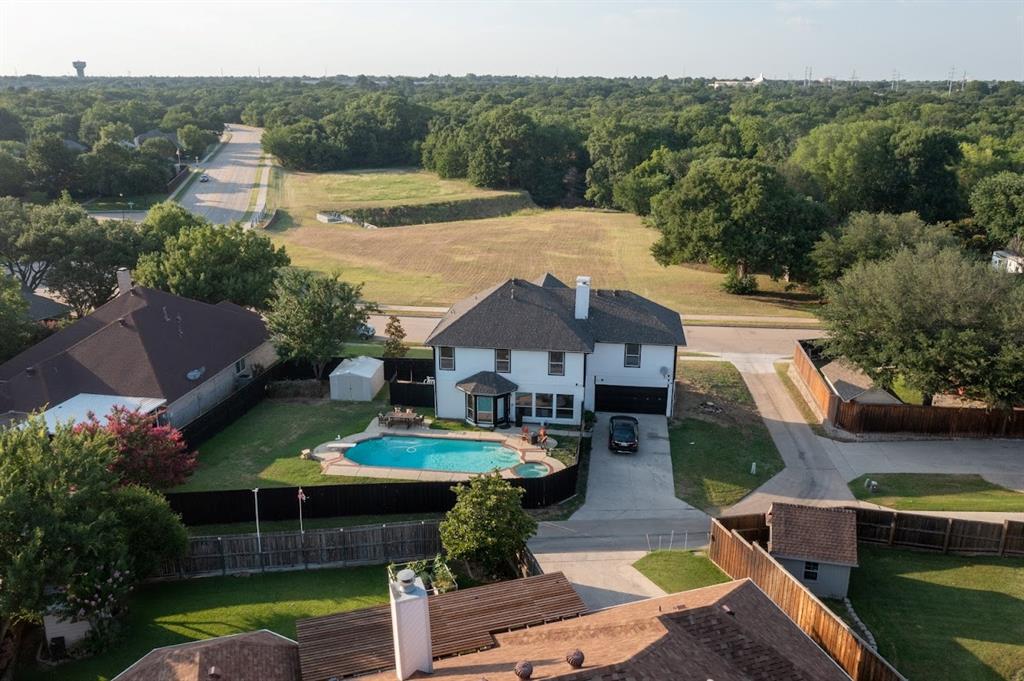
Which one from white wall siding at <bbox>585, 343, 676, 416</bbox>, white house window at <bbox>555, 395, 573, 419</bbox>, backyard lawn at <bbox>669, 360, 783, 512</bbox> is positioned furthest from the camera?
white wall siding at <bbox>585, 343, 676, 416</bbox>

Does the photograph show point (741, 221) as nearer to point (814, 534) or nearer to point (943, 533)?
point (943, 533)

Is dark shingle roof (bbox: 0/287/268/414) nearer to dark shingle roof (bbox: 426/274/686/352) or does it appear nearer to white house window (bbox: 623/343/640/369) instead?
dark shingle roof (bbox: 426/274/686/352)

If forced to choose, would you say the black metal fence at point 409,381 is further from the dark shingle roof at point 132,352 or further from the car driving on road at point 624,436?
the car driving on road at point 624,436

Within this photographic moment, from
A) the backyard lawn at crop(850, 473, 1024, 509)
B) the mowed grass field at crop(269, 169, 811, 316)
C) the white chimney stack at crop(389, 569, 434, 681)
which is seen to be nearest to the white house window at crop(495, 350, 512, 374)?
the backyard lawn at crop(850, 473, 1024, 509)

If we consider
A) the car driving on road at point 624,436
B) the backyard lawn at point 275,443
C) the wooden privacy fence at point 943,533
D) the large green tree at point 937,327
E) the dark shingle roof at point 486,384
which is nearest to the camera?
the wooden privacy fence at point 943,533

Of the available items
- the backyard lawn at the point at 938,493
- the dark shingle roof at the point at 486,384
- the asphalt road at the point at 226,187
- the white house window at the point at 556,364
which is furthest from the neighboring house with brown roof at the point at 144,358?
the asphalt road at the point at 226,187

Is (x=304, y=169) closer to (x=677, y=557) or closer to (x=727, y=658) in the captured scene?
(x=677, y=557)

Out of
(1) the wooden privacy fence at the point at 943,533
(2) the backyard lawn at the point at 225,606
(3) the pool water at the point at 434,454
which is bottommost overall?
(2) the backyard lawn at the point at 225,606
